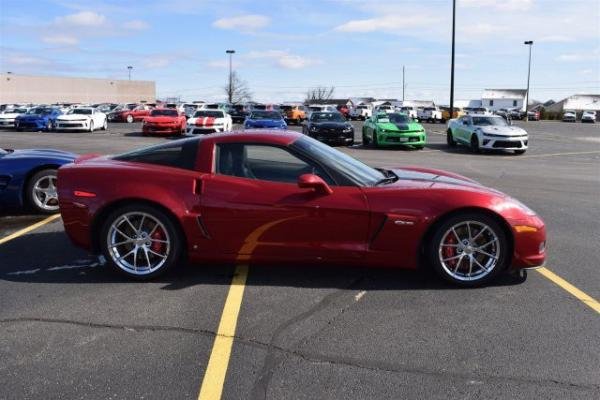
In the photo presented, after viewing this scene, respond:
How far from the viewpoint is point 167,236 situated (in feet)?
15.8

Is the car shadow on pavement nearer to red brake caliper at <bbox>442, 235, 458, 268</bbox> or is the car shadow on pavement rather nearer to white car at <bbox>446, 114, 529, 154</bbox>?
red brake caliper at <bbox>442, 235, 458, 268</bbox>

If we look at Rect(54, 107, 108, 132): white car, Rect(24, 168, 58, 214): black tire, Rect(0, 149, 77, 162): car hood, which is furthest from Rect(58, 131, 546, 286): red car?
Rect(54, 107, 108, 132): white car

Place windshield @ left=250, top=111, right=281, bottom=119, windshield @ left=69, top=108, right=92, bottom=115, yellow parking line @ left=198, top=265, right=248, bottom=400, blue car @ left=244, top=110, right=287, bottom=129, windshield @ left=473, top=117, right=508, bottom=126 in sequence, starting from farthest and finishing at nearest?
windshield @ left=69, top=108, right=92, bottom=115 < windshield @ left=250, top=111, right=281, bottom=119 < blue car @ left=244, top=110, right=287, bottom=129 < windshield @ left=473, top=117, right=508, bottom=126 < yellow parking line @ left=198, top=265, right=248, bottom=400

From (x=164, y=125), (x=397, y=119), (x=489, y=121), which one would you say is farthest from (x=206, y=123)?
(x=489, y=121)

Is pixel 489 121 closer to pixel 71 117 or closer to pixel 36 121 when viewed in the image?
pixel 71 117

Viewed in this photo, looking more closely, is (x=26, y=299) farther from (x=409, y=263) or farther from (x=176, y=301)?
(x=409, y=263)

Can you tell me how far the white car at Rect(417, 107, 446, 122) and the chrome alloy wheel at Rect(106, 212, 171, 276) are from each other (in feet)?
150

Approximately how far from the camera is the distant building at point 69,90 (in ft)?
265

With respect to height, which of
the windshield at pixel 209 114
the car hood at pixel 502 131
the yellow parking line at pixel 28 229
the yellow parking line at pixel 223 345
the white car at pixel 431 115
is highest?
the white car at pixel 431 115

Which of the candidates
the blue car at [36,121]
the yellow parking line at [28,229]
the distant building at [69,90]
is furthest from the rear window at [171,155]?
the distant building at [69,90]

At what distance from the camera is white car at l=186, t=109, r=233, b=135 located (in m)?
24.5

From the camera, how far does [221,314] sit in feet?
13.6

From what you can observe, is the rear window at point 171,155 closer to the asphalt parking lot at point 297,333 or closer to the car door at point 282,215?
the car door at point 282,215

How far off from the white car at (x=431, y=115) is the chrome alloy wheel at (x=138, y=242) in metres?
45.8
